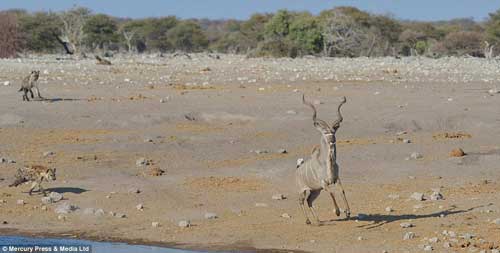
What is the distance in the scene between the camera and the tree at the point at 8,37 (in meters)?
44.3

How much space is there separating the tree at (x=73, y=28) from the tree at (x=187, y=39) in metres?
8.34

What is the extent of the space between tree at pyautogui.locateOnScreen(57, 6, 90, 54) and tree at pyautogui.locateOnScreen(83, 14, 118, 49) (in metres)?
0.77

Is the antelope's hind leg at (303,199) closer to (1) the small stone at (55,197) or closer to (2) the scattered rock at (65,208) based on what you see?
(2) the scattered rock at (65,208)

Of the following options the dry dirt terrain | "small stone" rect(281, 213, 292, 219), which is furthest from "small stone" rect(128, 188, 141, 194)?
"small stone" rect(281, 213, 292, 219)

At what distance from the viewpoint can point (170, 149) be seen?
59.6ft

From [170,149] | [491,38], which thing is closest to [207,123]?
[170,149]

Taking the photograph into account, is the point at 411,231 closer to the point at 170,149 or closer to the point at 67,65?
the point at 170,149

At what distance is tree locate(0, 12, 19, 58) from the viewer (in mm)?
44275

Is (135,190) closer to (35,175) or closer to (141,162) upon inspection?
(35,175)

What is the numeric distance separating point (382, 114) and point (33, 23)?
36847mm

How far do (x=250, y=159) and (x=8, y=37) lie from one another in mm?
30328

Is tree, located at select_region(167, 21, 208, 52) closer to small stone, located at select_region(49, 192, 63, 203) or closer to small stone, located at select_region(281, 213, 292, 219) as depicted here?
small stone, located at select_region(49, 192, 63, 203)

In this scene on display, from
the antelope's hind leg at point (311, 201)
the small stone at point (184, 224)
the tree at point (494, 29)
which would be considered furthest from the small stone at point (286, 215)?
the tree at point (494, 29)

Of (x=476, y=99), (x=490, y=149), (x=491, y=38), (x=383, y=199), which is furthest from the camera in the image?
(x=491, y=38)
